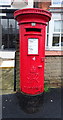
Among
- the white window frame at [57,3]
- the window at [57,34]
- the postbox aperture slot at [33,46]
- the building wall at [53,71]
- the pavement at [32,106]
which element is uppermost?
the white window frame at [57,3]

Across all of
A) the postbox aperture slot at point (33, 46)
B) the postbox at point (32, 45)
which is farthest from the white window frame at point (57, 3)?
the postbox aperture slot at point (33, 46)

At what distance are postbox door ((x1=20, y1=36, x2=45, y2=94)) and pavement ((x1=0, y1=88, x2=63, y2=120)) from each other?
22 cm

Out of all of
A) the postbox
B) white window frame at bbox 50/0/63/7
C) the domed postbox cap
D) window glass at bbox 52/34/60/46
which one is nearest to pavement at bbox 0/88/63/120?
the postbox

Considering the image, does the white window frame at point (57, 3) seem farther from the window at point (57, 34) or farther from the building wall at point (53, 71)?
the building wall at point (53, 71)

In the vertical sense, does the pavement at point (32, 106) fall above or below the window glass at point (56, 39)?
below

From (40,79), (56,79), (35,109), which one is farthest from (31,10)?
(56,79)

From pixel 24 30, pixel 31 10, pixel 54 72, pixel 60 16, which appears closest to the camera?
pixel 31 10

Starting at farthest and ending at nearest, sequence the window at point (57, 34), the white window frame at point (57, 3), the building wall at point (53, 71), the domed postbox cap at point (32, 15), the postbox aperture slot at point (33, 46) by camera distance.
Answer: the window at point (57, 34) < the white window frame at point (57, 3) < the building wall at point (53, 71) < the postbox aperture slot at point (33, 46) < the domed postbox cap at point (32, 15)

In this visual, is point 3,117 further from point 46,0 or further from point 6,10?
point 6,10

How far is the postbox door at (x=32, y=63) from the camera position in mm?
2035

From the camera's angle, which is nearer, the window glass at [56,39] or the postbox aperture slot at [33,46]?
the postbox aperture slot at [33,46]

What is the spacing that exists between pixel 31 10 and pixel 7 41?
6.79 metres

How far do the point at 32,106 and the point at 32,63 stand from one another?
0.82 metres

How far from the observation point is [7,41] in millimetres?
8359
